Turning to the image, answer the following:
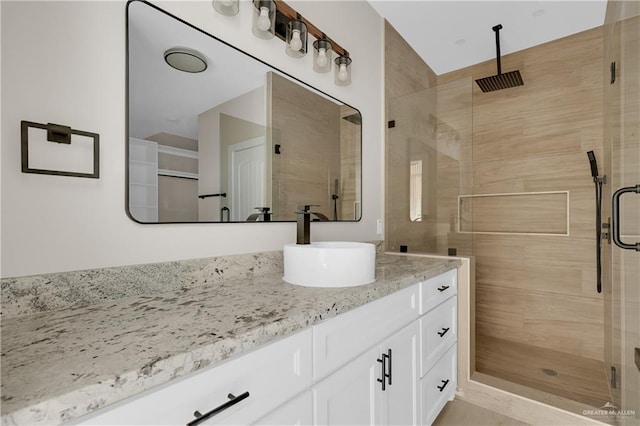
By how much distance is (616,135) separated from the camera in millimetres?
1595

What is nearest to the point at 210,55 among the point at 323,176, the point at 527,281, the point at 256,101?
the point at 256,101

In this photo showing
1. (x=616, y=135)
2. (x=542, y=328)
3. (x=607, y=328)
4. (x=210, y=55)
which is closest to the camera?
(x=210, y=55)

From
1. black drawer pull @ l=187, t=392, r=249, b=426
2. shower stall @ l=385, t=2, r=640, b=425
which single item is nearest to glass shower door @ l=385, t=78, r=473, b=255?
shower stall @ l=385, t=2, r=640, b=425

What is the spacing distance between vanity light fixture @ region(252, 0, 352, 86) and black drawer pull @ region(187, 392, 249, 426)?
130cm

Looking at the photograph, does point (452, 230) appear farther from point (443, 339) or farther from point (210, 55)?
point (210, 55)

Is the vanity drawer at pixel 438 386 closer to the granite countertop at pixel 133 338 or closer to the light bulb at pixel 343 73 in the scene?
the granite countertop at pixel 133 338

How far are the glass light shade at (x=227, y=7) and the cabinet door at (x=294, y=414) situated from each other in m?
1.33

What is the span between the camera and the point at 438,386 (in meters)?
1.57

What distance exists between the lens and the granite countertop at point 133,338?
16.3 inches

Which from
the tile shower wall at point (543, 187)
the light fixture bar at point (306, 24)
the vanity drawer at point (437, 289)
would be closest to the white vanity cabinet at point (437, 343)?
the vanity drawer at point (437, 289)

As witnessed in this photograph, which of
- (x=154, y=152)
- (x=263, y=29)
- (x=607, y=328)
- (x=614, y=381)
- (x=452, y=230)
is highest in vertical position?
(x=263, y=29)

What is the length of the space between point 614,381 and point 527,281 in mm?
944

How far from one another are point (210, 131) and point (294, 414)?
959mm

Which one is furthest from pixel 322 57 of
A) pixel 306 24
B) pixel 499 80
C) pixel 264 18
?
pixel 499 80
